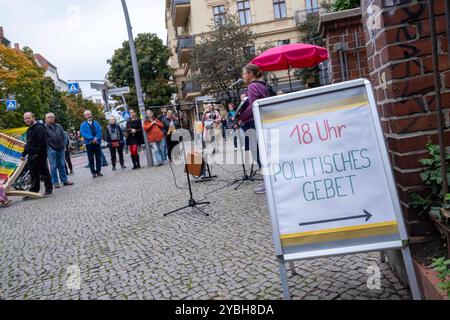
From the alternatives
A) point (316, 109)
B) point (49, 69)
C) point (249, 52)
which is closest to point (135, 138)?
point (316, 109)

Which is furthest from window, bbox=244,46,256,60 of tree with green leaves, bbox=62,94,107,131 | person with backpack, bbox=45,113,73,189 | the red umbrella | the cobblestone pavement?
tree with green leaves, bbox=62,94,107,131

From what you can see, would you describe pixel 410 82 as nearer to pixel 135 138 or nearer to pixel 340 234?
pixel 340 234

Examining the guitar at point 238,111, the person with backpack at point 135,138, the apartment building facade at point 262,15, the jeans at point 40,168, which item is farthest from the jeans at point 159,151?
the apartment building facade at point 262,15

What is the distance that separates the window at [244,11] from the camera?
35.6 m

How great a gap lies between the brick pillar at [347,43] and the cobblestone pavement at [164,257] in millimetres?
2273

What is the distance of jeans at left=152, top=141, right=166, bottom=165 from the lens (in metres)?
12.8

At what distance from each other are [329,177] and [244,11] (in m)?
35.8

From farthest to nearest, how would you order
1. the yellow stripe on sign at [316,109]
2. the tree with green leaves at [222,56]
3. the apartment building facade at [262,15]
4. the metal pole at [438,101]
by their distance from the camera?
the apartment building facade at [262,15], the tree with green leaves at [222,56], the yellow stripe on sign at [316,109], the metal pole at [438,101]

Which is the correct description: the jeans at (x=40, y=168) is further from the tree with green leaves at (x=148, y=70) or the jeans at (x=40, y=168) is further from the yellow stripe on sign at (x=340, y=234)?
the tree with green leaves at (x=148, y=70)

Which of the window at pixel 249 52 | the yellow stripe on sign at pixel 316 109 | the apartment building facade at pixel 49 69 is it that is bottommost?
the yellow stripe on sign at pixel 316 109

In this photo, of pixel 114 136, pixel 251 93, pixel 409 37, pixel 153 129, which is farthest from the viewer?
Result: pixel 114 136

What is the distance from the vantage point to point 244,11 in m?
35.6

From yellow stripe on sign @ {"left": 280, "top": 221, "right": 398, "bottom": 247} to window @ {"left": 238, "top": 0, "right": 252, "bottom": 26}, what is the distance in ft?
117
